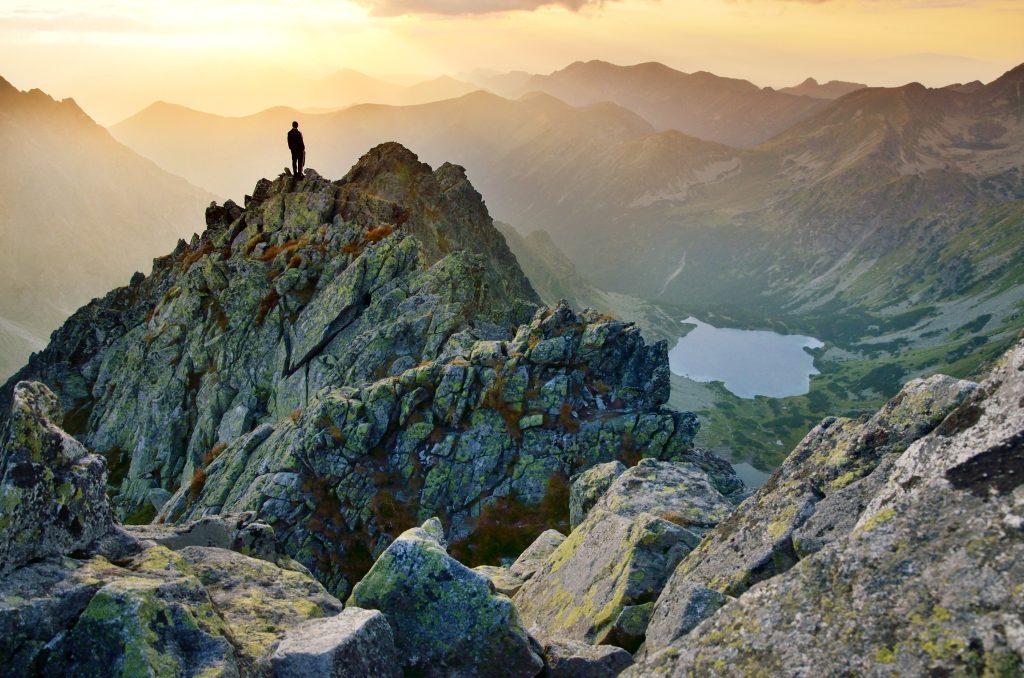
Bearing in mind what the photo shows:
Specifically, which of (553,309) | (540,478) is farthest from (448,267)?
(540,478)

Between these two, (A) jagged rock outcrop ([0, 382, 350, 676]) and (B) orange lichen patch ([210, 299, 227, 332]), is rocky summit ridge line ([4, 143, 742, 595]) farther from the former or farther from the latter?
(A) jagged rock outcrop ([0, 382, 350, 676])

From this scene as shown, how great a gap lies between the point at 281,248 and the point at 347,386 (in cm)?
3001

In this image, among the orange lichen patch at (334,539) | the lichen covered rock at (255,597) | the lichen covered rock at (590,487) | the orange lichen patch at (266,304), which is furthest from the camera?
the orange lichen patch at (266,304)

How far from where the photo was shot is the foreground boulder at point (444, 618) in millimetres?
14352

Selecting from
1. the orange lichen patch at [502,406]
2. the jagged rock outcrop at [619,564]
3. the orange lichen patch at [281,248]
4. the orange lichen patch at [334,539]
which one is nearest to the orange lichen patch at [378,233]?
the orange lichen patch at [281,248]

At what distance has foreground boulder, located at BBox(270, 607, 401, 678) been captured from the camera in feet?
39.7

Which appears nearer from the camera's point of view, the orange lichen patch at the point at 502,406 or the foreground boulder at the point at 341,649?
the foreground boulder at the point at 341,649

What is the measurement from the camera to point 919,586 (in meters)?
9.27

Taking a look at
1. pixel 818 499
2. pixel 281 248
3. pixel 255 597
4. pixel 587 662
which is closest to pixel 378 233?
pixel 281 248

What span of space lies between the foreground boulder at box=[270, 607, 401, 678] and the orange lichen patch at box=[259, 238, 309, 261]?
62529mm

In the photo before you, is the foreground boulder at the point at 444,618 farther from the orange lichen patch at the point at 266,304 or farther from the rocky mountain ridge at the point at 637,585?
the orange lichen patch at the point at 266,304

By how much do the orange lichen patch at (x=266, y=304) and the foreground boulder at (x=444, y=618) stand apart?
184 ft

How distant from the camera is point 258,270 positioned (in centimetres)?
6888

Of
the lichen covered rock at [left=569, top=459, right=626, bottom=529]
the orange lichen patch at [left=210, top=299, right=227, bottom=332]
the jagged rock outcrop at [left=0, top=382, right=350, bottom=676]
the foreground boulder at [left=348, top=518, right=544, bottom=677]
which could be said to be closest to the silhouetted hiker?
the orange lichen patch at [left=210, top=299, right=227, bottom=332]
